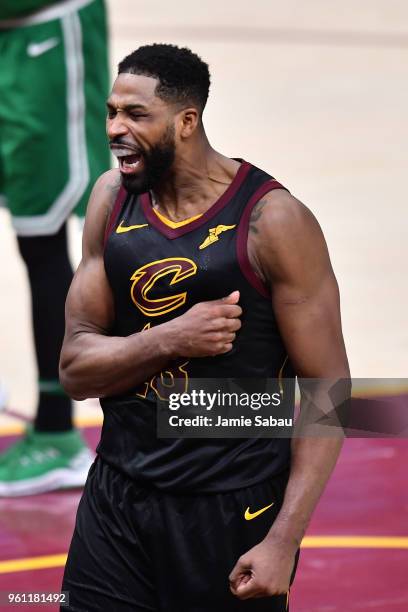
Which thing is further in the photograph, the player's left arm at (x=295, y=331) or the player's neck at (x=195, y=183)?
the player's neck at (x=195, y=183)

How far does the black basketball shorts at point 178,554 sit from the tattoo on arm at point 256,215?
0.64 m

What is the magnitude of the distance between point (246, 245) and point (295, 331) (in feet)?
0.77

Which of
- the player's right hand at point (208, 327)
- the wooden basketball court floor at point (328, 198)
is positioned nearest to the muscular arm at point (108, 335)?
the player's right hand at point (208, 327)

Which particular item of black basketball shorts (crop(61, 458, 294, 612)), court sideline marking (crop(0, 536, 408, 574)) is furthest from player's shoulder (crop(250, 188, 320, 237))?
court sideline marking (crop(0, 536, 408, 574))

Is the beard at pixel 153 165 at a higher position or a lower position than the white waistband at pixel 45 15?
higher

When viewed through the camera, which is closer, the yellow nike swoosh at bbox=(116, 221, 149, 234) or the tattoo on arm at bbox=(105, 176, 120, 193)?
the yellow nike swoosh at bbox=(116, 221, 149, 234)

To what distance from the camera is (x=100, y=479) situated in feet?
12.1

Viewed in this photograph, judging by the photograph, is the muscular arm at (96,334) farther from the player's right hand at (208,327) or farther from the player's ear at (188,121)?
the player's ear at (188,121)

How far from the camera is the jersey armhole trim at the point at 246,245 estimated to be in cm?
339

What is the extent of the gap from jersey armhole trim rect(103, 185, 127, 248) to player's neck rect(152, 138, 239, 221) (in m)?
0.12

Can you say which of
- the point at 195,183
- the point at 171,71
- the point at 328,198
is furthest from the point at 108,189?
the point at 328,198

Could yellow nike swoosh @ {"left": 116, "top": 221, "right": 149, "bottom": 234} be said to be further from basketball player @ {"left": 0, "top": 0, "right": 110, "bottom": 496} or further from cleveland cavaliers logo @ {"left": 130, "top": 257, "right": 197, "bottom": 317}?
basketball player @ {"left": 0, "top": 0, "right": 110, "bottom": 496}

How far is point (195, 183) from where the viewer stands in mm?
3520

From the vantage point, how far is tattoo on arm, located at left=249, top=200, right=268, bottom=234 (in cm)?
339
